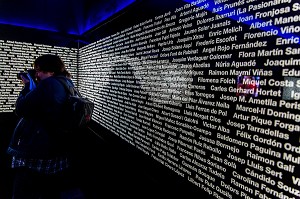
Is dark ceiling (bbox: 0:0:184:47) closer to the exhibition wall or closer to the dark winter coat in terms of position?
the exhibition wall

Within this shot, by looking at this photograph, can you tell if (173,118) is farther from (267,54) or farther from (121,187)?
(121,187)

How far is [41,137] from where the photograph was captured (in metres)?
2.19

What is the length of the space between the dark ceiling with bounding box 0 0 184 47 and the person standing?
1829 mm

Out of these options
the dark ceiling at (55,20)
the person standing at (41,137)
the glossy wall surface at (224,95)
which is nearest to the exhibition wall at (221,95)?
the glossy wall surface at (224,95)

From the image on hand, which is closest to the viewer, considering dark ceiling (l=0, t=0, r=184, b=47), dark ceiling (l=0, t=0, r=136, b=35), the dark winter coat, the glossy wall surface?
the glossy wall surface

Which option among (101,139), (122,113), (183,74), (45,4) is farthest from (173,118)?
(45,4)

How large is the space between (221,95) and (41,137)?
1.70 m

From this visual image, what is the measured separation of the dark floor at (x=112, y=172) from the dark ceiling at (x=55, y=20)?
175 cm

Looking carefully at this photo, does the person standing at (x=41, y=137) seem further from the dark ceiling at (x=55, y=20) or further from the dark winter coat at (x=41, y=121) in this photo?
the dark ceiling at (x=55, y=20)

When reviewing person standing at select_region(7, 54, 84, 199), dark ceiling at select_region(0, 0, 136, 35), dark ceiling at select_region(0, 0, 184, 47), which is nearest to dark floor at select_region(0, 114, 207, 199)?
person standing at select_region(7, 54, 84, 199)

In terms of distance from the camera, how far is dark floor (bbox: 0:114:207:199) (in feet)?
7.32

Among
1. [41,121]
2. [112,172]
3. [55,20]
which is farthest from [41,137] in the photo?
[55,20]

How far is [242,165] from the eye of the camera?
1425 millimetres

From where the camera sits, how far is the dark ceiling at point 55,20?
4.32 m
